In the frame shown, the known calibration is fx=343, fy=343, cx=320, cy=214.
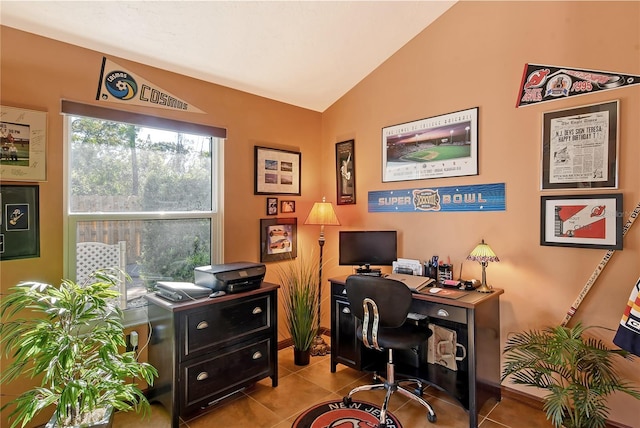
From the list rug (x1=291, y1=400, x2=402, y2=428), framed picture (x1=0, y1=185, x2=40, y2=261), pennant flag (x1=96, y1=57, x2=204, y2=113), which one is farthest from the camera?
pennant flag (x1=96, y1=57, x2=204, y2=113)

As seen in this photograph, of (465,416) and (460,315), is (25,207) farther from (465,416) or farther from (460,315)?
(465,416)

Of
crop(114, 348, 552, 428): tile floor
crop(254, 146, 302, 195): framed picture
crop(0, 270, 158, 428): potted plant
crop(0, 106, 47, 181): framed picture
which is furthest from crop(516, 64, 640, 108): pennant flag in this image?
crop(0, 106, 47, 181): framed picture

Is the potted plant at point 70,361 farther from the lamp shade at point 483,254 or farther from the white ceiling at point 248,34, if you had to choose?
the lamp shade at point 483,254

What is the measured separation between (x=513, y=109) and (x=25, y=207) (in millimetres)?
3261

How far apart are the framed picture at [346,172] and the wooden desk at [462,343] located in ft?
3.18

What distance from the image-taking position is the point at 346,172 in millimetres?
3543

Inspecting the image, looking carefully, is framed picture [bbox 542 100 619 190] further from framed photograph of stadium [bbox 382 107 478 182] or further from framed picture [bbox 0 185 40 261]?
framed picture [bbox 0 185 40 261]

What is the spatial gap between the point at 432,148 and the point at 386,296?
1403 mm

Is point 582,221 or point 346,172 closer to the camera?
point 582,221

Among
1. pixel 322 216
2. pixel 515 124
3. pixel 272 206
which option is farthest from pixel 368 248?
pixel 515 124

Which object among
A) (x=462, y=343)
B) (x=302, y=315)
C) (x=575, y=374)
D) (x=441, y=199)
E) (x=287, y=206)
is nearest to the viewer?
(x=575, y=374)

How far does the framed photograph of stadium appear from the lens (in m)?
2.68

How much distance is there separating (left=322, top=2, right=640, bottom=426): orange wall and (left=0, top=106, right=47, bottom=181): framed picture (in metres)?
2.56

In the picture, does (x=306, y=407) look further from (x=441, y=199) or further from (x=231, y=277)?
(x=441, y=199)
